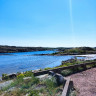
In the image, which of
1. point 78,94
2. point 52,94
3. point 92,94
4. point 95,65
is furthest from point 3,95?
point 95,65

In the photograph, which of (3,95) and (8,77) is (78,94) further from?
(8,77)

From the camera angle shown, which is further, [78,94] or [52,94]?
[78,94]

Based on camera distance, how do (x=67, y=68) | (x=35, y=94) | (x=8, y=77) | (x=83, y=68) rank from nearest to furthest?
(x=35, y=94) < (x=8, y=77) < (x=67, y=68) < (x=83, y=68)

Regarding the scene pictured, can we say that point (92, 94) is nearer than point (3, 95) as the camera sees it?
No

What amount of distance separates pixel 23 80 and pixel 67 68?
3.49 m

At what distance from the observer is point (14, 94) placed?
3.12m

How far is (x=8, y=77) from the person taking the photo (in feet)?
17.1

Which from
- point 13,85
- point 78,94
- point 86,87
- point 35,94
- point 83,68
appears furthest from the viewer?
point 83,68

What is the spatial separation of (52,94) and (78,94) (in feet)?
3.40

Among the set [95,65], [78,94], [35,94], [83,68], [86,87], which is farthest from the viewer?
[95,65]

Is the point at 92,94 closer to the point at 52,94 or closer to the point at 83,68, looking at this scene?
the point at 52,94

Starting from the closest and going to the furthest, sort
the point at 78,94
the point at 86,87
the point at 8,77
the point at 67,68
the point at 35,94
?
the point at 35,94
the point at 78,94
the point at 86,87
the point at 8,77
the point at 67,68

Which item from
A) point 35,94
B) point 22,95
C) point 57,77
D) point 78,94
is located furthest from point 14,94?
point 78,94

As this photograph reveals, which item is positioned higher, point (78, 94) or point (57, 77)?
point (57, 77)
